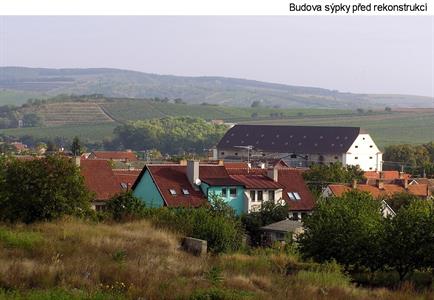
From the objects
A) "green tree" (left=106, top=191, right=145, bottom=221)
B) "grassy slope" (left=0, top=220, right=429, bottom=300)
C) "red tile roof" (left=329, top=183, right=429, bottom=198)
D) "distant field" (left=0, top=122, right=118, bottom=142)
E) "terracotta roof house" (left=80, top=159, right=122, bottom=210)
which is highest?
"grassy slope" (left=0, top=220, right=429, bottom=300)

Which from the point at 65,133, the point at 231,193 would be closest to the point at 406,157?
the point at 231,193

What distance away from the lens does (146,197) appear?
46.8 m

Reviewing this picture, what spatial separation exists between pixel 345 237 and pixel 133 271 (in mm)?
10858

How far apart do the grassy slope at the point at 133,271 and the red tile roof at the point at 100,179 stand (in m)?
24.0

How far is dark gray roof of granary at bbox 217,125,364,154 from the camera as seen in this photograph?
130m

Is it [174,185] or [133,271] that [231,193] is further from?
[133,271]

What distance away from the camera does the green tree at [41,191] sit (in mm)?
25562

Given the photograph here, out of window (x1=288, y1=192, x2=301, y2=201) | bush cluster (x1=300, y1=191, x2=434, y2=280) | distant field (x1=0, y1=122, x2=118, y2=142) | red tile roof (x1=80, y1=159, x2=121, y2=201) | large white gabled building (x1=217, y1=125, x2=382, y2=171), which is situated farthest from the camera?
distant field (x1=0, y1=122, x2=118, y2=142)

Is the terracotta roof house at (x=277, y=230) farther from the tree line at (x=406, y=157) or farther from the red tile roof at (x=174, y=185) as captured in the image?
the tree line at (x=406, y=157)

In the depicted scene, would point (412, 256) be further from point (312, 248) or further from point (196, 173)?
point (196, 173)

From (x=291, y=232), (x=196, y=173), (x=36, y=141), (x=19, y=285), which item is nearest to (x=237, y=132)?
(x=36, y=141)

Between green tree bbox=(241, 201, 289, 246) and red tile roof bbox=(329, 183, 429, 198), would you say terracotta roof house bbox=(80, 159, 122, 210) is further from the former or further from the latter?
red tile roof bbox=(329, 183, 429, 198)

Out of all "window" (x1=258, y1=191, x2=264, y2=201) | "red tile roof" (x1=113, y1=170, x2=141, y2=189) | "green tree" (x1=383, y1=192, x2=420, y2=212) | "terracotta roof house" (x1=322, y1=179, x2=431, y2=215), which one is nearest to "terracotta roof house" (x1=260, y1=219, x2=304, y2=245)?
"window" (x1=258, y1=191, x2=264, y2=201)

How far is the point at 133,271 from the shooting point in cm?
1619
